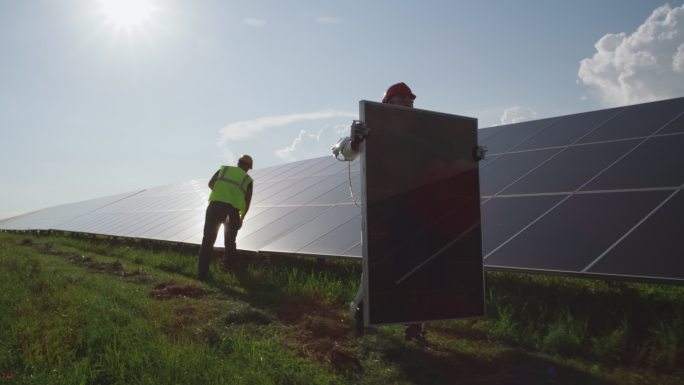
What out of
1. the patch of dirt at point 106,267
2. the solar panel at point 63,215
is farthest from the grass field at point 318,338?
the solar panel at point 63,215

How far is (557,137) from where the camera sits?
328 inches

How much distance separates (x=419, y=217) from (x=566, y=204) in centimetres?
248

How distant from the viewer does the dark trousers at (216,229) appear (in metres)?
7.53

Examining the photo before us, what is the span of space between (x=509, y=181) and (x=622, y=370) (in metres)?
4.11

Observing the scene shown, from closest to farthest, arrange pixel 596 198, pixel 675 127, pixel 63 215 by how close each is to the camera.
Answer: pixel 596 198 < pixel 675 127 < pixel 63 215

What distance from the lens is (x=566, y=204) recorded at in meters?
5.60

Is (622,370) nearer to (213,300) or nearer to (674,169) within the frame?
(674,169)

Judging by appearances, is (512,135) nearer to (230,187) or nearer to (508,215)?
(508,215)

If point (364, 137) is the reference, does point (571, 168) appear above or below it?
below

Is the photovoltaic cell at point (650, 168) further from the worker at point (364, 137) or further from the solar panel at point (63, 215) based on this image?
the solar panel at point (63, 215)

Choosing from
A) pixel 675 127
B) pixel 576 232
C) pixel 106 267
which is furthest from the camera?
pixel 106 267

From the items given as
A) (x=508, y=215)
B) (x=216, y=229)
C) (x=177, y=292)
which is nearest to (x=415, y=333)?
(x=508, y=215)

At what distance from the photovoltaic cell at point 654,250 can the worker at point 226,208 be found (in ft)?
17.6

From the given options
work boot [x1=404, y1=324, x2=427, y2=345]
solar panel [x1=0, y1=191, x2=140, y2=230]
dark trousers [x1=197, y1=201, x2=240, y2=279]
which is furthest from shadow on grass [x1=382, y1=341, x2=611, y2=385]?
solar panel [x1=0, y1=191, x2=140, y2=230]
